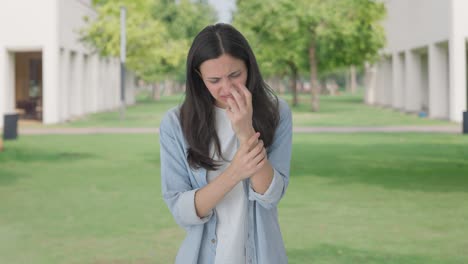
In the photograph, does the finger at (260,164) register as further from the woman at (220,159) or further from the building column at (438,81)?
the building column at (438,81)

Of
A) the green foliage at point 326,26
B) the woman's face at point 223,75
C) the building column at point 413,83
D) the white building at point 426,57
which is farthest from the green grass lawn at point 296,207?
the building column at point 413,83

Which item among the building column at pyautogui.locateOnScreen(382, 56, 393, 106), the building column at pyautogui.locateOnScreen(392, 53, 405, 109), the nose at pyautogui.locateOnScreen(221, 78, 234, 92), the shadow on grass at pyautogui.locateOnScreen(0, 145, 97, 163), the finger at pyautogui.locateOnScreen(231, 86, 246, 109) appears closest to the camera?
the finger at pyautogui.locateOnScreen(231, 86, 246, 109)

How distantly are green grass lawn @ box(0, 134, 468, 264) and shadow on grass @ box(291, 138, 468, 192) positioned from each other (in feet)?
0.07

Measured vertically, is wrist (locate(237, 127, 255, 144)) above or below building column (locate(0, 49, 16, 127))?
below

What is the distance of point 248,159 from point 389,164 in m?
14.3

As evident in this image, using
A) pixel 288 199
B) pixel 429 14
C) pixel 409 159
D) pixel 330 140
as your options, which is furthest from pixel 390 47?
pixel 288 199

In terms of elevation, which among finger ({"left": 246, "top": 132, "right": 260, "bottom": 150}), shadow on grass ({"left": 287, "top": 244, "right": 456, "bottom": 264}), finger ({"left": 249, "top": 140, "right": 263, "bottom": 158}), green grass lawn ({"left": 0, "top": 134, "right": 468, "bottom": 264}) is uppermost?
finger ({"left": 246, "top": 132, "right": 260, "bottom": 150})

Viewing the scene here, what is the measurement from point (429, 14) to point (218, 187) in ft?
122

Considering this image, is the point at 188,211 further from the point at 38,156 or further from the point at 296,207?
the point at 38,156

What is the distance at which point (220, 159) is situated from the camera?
294 cm

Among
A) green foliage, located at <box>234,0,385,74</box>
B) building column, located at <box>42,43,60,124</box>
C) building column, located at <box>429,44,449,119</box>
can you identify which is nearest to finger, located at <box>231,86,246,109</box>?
building column, located at <box>42,43,60,124</box>

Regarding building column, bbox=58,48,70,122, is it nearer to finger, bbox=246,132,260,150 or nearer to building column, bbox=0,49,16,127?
building column, bbox=0,49,16,127

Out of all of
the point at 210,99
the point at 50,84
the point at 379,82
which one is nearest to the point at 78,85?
the point at 50,84

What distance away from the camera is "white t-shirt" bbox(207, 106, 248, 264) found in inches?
114
